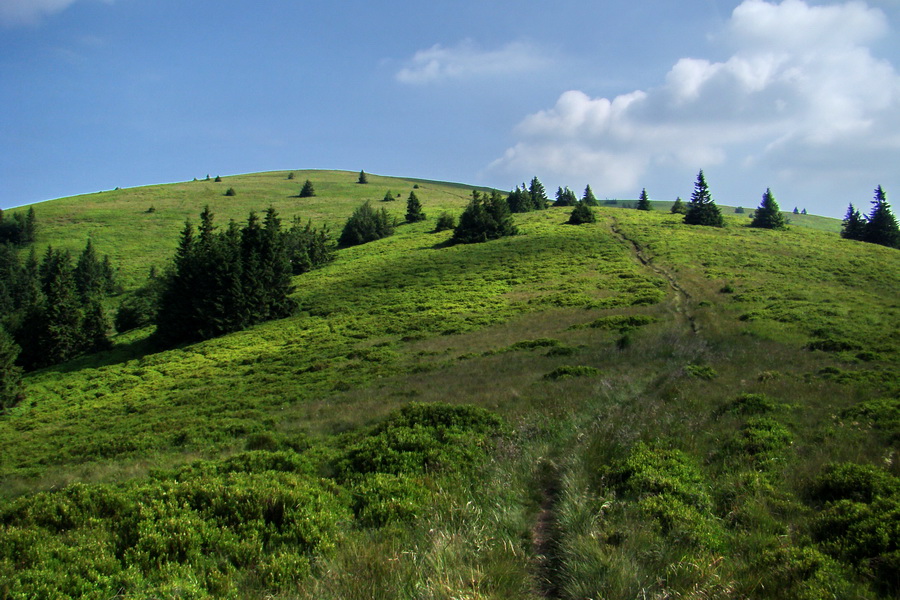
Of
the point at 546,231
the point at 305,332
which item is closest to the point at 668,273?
the point at 546,231

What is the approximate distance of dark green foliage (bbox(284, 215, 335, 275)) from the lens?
6875 cm

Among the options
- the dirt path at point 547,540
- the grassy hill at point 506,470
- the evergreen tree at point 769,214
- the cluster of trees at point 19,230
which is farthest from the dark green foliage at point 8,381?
the evergreen tree at point 769,214

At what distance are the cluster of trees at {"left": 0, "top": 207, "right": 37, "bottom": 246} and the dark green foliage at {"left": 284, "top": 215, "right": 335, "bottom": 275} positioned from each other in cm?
6001

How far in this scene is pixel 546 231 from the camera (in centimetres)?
6975

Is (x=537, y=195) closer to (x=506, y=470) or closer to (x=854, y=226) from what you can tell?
(x=854, y=226)

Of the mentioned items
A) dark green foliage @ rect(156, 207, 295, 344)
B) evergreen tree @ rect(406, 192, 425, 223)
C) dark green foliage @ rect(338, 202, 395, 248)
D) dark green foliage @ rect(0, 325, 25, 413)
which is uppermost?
evergreen tree @ rect(406, 192, 425, 223)

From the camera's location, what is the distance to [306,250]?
70.4m

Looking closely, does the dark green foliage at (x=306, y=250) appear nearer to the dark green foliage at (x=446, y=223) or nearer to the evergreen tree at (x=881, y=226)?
the dark green foliage at (x=446, y=223)

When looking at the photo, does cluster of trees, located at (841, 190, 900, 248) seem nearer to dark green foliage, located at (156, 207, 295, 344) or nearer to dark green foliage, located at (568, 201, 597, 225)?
dark green foliage, located at (568, 201, 597, 225)

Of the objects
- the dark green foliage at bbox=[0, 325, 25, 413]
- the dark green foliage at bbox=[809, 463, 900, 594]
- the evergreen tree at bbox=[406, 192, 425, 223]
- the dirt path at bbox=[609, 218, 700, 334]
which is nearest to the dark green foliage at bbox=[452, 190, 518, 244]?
the dirt path at bbox=[609, 218, 700, 334]

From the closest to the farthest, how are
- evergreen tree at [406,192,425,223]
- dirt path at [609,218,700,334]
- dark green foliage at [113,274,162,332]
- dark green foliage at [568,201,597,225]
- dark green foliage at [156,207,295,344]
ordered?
1. dirt path at [609,218,700,334]
2. dark green foliage at [156,207,295,344]
3. dark green foliage at [113,274,162,332]
4. dark green foliage at [568,201,597,225]
5. evergreen tree at [406,192,425,223]

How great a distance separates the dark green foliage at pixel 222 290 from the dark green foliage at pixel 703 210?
6142 centimetres

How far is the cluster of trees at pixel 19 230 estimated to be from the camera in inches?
3573

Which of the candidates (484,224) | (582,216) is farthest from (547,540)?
(582,216)
